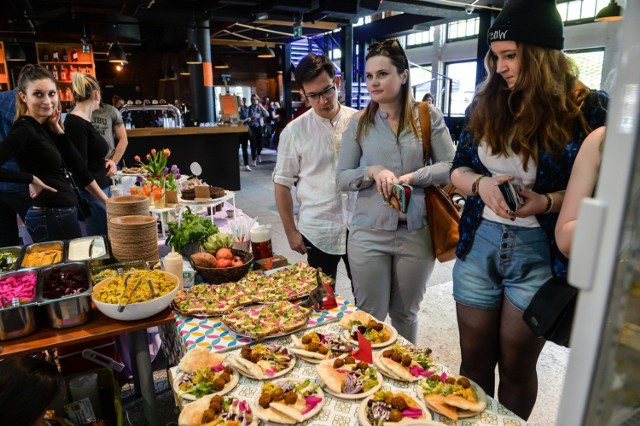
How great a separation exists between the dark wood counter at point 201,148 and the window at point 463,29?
9.93 meters

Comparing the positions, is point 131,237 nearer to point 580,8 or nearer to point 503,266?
point 503,266

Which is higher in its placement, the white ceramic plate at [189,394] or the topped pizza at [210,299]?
the topped pizza at [210,299]

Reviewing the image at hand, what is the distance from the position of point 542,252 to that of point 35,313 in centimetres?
171

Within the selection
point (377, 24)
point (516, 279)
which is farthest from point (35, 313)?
point (377, 24)

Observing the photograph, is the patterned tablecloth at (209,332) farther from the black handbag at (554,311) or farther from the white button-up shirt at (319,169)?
the black handbag at (554,311)

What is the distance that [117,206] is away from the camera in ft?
7.41

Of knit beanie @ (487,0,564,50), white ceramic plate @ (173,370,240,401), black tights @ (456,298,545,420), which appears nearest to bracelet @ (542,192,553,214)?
black tights @ (456,298,545,420)

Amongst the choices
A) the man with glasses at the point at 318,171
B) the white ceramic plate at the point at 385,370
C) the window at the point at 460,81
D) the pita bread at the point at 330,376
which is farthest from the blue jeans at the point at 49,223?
the window at the point at 460,81

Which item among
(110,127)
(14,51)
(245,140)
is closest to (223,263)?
(110,127)

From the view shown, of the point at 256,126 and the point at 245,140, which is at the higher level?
the point at 256,126

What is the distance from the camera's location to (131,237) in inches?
82.0

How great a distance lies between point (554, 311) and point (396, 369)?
1.52 feet

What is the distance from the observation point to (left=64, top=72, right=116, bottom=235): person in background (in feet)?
10.5

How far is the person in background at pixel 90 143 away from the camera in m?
3.21
